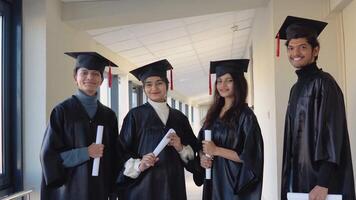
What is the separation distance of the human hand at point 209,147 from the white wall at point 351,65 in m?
1.40

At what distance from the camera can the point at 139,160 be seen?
233 cm

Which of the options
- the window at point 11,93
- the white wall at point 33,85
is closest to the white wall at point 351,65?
the white wall at point 33,85

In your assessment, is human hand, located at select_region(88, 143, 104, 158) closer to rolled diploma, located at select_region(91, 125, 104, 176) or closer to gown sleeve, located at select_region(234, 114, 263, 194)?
rolled diploma, located at select_region(91, 125, 104, 176)

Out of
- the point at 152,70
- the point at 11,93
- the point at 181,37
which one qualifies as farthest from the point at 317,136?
the point at 181,37

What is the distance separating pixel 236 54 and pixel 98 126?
7.67 m

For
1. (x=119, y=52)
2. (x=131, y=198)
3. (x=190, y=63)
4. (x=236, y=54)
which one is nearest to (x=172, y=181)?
(x=131, y=198)

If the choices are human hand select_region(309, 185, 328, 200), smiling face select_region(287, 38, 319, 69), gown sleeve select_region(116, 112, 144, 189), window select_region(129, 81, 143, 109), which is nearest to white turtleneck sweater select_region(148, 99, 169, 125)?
gown sleeve select_region(116, 112, 144, 189)

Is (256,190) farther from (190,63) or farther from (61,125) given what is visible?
(190,63)

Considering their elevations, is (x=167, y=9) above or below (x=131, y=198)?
above

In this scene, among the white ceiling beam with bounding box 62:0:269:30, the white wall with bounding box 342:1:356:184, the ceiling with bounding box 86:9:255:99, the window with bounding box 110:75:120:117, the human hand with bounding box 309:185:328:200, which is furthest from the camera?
the window with bounding box 110:75:120:117

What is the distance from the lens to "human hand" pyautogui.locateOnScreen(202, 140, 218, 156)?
2.22m

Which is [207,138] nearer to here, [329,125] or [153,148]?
[153,148]

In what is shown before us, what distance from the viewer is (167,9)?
388cm

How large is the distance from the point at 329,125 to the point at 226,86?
0.64 m
